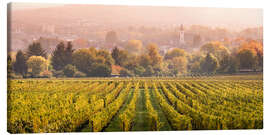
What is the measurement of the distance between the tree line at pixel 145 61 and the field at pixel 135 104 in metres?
0.28

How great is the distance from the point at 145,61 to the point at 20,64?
13.2ft

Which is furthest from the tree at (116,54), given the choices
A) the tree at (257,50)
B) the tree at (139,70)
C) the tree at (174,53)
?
the tree at (257,50)

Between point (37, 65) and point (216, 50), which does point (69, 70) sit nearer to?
point (37, 65)

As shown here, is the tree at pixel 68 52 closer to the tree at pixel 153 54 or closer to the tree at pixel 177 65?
the tree at pixel 153 54

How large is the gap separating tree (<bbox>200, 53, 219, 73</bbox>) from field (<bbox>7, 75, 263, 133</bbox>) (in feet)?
0.99

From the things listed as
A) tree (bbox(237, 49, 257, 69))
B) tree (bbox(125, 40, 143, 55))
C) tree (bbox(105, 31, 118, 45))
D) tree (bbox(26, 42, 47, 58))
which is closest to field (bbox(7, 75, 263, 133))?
tree (bbox(237, 49, 257, 69))

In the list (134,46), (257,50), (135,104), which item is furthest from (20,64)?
(257,50)

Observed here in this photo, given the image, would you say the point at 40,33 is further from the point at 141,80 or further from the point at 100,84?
the point at 141,80

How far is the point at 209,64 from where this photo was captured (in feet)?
38.0

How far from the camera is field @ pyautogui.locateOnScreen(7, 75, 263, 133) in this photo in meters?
9.52

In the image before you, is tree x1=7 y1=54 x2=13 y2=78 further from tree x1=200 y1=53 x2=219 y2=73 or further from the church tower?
tree x1=200 y1=53 x2=219 y2=73

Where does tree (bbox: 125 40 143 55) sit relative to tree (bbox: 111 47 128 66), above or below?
above

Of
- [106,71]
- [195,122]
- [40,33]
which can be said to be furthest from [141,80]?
[40,33]
